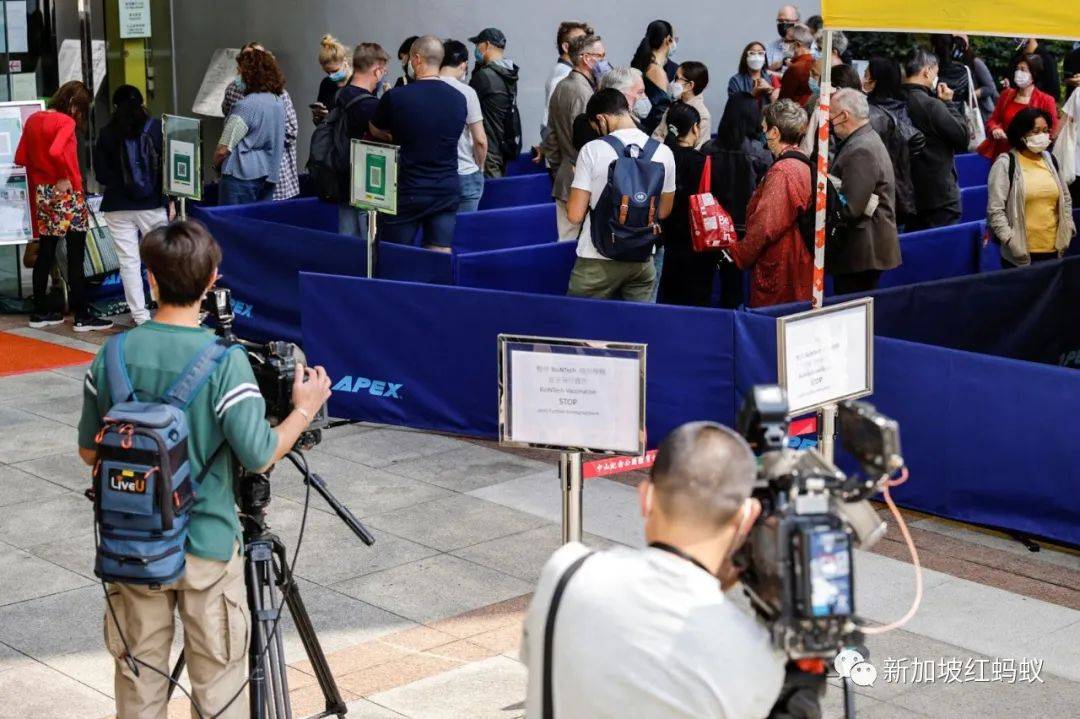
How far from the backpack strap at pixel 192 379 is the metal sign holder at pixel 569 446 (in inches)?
53.1

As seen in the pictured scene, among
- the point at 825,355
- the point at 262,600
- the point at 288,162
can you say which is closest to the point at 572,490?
the point at 262,600

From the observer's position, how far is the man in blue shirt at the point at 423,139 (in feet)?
35.6

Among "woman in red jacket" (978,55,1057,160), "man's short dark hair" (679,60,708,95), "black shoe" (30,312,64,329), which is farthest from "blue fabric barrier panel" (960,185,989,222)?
"black shoe" (30,312,64,329)

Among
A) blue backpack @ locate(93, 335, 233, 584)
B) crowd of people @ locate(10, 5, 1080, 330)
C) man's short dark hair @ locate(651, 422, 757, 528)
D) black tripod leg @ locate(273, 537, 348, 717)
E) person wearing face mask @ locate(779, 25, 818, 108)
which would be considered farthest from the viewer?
person wearing face mask @ locate(779, 25, 818, 108)

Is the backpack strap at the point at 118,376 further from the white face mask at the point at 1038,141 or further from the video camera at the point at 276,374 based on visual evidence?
the white face mask at the point at 1038,141

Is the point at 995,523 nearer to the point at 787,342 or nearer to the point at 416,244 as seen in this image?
the point at 787,342

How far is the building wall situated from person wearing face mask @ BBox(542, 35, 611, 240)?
15.5 ft

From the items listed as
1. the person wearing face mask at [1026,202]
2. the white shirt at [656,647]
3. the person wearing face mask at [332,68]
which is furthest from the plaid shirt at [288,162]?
the white shirt at [656,647]

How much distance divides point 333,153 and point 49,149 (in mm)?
2478

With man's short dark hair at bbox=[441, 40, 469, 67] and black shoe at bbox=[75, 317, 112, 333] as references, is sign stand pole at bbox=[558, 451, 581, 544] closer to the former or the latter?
man's short dark hair at bbox=[441, 40, 469, 67]

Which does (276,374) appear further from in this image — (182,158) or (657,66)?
(657,66)

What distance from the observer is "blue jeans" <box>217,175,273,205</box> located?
13086mm

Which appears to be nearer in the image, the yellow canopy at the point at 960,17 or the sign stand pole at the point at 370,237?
the yellow canopy at the point at 960,17

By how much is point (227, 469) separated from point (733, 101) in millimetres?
6922
